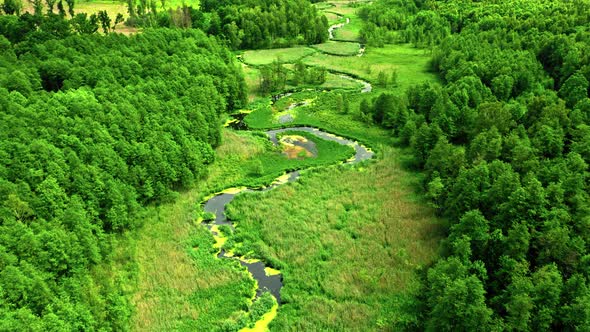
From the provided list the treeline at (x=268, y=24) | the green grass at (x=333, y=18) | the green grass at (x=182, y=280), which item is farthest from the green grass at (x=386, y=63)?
the green grass at (x=182, y=280)

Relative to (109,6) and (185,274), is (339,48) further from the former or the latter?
(185,274)

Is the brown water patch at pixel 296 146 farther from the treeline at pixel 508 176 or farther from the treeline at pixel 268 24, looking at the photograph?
the treeline at pixel 268 24

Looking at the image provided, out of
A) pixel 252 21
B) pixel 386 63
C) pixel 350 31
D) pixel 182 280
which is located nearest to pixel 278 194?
pixel 182 280

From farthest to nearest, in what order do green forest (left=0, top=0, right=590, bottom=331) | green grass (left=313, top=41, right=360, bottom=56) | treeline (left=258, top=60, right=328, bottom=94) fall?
green grass (left=313, top=41, right=360, bottom=56)
treeline (left=258, top=60, right=328, bottom=94)
green forest (left=0, top=0, right=590, bottom=331)

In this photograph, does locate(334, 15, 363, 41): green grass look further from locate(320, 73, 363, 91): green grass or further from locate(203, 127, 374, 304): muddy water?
locate(203, 127, 374, 304): muddy water

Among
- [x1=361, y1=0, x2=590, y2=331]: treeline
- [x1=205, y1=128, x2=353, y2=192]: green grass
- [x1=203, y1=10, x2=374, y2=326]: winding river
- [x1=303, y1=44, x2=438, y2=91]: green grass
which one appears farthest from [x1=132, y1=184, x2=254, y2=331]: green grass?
[x1=303, y1=44, x2=438, y2=91]: green grass

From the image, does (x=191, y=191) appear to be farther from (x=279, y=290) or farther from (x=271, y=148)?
(x=279, y=290)

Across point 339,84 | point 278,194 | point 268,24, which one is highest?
point 268,24
